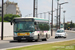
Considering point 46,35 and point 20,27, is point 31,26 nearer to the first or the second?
point 20,27

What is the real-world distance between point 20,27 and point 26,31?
0.83 meters

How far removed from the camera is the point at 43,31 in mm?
33250

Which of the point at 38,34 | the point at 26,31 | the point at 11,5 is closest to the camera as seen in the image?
the point at 26,31

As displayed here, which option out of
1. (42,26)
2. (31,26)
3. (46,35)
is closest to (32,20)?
(31,26)

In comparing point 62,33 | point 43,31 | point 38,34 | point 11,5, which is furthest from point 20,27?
point 11,5

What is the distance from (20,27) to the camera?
29.1m

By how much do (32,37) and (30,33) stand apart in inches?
20.6

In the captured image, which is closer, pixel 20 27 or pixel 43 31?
pixel 20 27

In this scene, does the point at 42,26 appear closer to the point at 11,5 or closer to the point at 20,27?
the point at 20,27

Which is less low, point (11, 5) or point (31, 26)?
point (11, 5)

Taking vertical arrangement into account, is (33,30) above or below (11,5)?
below

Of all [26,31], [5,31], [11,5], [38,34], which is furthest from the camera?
[11,5]

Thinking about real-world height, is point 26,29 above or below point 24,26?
below

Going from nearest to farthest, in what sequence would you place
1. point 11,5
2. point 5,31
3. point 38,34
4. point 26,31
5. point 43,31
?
point 26,31, point 38,34, point 43,31, point 5,31, point 11,5
